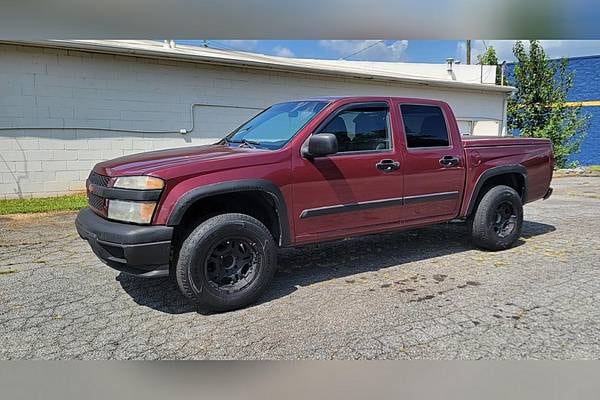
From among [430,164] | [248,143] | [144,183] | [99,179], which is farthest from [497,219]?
[99,179]

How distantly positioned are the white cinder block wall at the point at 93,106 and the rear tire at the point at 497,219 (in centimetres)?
723

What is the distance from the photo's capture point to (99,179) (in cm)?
384

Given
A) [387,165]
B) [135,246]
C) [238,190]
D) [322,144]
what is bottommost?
[135,246]

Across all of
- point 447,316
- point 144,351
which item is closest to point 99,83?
point 144,351

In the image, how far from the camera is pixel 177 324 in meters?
3.48

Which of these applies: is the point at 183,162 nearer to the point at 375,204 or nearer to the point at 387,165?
the point at 375,204

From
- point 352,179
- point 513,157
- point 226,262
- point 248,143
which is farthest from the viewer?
point 513,157

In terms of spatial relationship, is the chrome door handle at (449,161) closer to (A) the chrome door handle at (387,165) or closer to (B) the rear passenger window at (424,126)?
(B) the rear passenger window at (424,126)

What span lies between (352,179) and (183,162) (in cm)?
163

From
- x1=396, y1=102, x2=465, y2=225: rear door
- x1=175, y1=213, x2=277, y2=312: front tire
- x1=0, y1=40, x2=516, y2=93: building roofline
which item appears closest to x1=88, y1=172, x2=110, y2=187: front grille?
x1=175, y1=213, x2=277, y2=312: front tire

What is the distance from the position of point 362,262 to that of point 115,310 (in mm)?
2650

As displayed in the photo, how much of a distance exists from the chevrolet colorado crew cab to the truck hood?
0.4 inches

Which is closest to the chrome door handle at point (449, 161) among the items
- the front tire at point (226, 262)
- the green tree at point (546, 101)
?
the front tire at point (226, 262)
